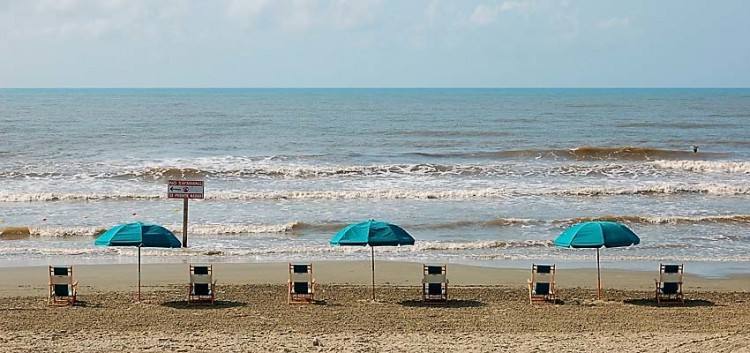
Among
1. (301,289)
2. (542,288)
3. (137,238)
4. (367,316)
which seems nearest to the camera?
(367,316)

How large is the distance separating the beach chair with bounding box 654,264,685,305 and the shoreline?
1150 mm

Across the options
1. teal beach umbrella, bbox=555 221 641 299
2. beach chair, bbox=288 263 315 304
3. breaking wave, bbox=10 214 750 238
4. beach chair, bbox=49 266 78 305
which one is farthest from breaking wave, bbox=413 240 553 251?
beach chair, bbox=49 266 78 305

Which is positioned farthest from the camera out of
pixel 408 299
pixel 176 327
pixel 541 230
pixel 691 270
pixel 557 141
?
pixel 557 141

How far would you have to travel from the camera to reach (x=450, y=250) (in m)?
20.6

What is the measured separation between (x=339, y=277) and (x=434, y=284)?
10.1 ft

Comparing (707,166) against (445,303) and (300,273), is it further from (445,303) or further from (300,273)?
(300,273)

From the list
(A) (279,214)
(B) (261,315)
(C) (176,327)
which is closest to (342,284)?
(B) (261,315)

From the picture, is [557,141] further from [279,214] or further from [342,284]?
[342,284]

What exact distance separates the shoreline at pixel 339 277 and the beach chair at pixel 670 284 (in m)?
1.15

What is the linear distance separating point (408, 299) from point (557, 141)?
37636mm

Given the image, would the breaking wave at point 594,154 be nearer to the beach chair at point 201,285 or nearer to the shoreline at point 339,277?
the shoreline at point 339,277

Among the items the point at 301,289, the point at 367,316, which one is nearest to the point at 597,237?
the point at 367,316

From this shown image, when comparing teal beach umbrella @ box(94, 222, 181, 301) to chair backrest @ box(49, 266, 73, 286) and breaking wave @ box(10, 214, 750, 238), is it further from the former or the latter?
breaking wave @ box(10, 214, 750, 238)

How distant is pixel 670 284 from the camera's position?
1509 cm
